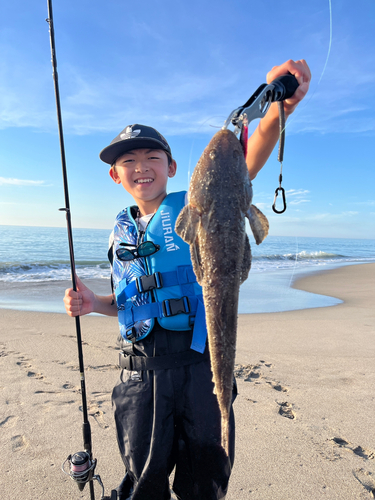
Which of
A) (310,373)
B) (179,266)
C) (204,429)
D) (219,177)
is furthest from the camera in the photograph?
(310,373)

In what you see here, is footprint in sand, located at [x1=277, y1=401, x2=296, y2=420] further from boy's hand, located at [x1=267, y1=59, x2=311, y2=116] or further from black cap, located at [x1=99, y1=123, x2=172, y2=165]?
boy's hand, located at [x1=267, y1=59, x2=311, y2=116]

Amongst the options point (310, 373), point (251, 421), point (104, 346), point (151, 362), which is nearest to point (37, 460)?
point (151, 362)

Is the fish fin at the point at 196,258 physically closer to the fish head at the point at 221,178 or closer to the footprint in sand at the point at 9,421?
the fish head at the point at 221,178

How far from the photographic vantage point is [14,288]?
1450cm

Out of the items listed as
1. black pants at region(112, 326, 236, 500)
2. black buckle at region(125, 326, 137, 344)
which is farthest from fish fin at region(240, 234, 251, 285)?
black buckle at region(125, 326, 137, 344)

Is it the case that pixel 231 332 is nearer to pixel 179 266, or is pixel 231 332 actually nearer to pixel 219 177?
pixel 219 177

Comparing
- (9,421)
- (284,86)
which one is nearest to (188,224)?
(284,86)

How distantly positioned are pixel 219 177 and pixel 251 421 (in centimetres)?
373

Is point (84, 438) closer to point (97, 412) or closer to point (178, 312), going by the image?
point (97, 412)

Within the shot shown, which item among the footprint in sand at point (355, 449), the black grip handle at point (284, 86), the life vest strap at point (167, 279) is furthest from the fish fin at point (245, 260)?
the footprint in sand at point (355, 449)

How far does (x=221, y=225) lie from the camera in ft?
4.95

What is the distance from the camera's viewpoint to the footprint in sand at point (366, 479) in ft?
10.0

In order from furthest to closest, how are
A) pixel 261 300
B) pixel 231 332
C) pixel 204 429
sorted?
1. pixel 261 300
2. pixel 204 429
3. pixel 231 332

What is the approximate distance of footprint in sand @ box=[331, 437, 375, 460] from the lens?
347 centimetres
